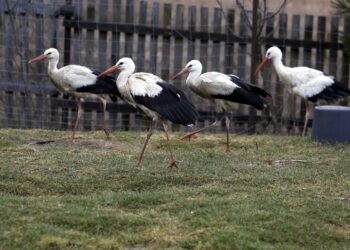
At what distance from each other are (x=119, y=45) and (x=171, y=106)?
15.8ft

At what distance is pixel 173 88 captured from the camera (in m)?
10.1

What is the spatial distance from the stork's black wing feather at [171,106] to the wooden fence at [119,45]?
460cm

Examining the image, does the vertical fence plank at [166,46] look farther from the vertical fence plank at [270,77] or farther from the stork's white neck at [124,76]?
the stork's white neck at [124,76]

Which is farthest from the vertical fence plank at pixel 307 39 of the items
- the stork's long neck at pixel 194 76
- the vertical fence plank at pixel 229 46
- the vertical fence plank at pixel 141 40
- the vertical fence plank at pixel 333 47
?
the stork's long neck at pixel 194 76

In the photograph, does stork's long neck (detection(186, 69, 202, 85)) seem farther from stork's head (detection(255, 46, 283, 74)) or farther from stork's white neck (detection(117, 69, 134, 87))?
stork's head (detection(255, 46, 283, 74))

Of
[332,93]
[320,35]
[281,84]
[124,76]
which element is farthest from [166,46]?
[124,76]

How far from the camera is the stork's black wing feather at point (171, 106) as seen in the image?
9.75 m

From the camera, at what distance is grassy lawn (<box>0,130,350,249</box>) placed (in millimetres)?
7242

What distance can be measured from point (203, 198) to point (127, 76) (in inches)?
102

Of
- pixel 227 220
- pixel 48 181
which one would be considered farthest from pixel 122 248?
pixel 48 181

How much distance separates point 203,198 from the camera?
27.4 feet

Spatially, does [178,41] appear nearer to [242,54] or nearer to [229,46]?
[229,46]

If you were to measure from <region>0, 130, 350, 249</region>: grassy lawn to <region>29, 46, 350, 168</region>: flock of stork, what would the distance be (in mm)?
522

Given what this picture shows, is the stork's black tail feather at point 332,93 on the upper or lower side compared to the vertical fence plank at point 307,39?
lower
